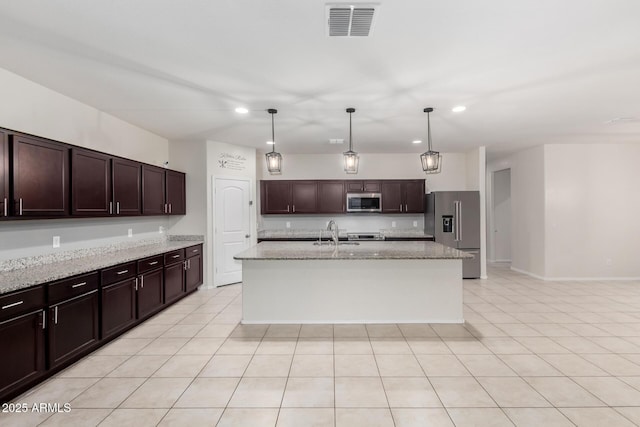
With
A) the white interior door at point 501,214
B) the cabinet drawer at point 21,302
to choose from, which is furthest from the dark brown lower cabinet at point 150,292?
the white interior door at point 501,214

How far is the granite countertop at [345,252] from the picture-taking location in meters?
3.47

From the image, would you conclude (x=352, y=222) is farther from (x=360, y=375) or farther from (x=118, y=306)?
(x=118, y=306)

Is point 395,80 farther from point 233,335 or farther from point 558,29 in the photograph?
point 233,335

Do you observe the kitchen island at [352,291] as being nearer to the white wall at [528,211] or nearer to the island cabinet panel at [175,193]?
the island cabinet panel at [175,193]

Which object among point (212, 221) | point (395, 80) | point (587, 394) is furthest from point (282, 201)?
point (587, 394)

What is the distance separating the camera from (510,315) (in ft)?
13.4

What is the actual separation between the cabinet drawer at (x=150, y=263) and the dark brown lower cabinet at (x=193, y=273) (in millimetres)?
733

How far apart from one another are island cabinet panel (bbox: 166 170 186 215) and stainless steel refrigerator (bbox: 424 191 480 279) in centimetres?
466

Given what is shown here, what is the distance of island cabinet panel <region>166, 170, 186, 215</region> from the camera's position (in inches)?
197

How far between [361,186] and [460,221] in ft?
6.71

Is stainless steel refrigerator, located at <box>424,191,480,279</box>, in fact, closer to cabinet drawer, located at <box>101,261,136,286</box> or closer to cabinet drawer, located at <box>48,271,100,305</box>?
cabinet drawer, located at <box>101,261,136,286</box>

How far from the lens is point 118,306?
338 centimetres

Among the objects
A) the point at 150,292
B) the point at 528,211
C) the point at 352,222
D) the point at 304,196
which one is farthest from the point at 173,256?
the point at 528,211

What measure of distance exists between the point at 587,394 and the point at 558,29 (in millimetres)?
2673
